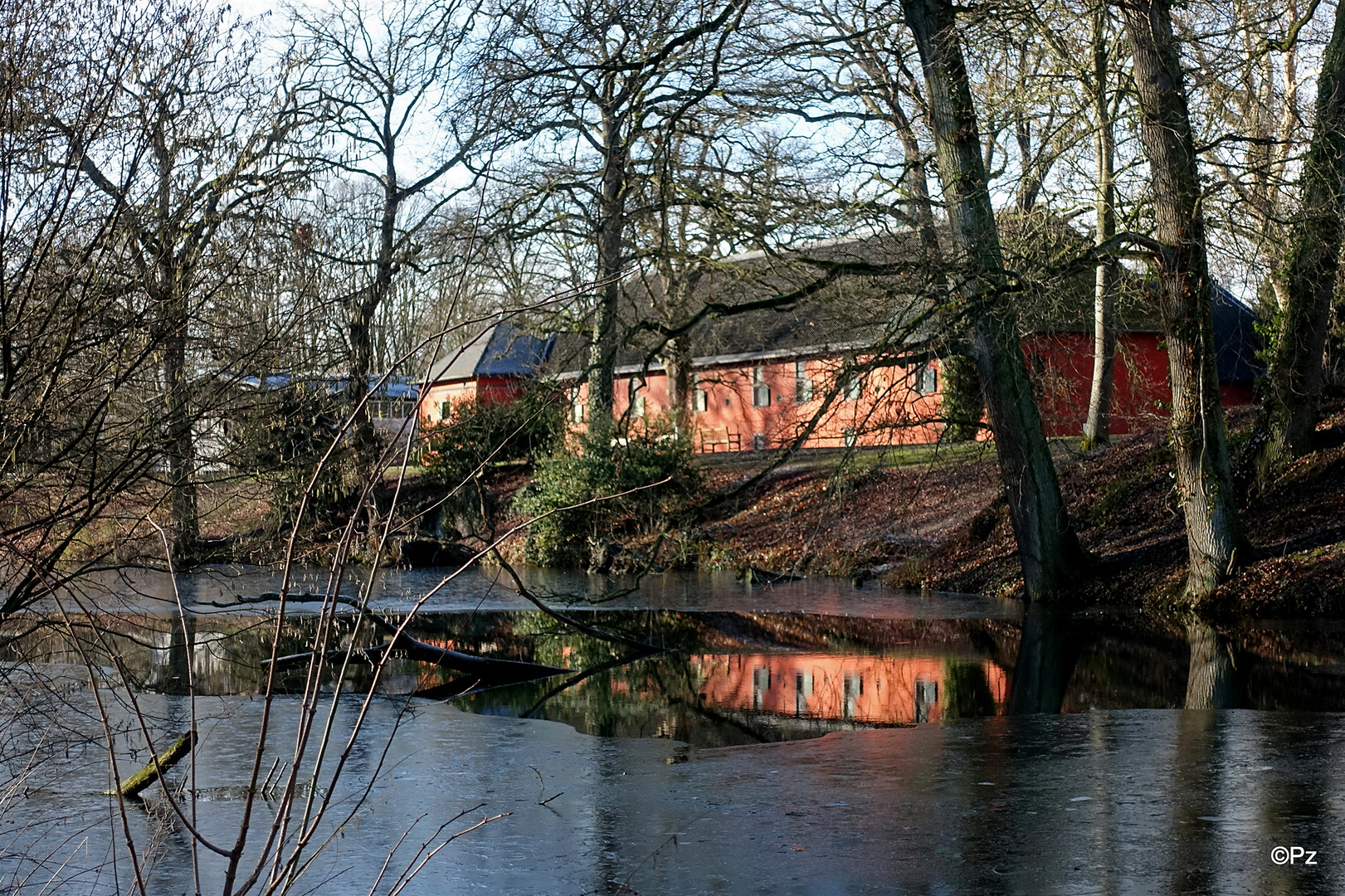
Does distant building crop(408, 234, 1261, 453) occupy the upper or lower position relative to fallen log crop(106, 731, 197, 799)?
upper

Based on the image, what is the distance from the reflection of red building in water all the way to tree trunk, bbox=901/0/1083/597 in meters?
4.25

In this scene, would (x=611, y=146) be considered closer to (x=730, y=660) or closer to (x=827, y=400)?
(x=827, y=400)

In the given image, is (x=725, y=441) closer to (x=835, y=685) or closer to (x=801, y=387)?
(x=801, y=387)

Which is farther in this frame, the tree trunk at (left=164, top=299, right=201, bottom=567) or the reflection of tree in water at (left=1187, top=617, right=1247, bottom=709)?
the reflection of tree in water at (left=1187, top=617, right=1247, bottom=709)

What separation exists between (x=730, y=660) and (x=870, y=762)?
5945 millimetres

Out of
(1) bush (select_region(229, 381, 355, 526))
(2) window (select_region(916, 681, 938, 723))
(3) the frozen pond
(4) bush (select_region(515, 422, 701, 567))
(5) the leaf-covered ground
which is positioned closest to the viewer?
(3) the frozen pond

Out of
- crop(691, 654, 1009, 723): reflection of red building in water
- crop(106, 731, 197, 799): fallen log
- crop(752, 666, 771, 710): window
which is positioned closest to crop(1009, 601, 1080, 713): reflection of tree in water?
crop(691, 654, 1009, 723): reflection of red building in water

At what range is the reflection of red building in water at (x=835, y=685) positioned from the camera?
11984 millimetres

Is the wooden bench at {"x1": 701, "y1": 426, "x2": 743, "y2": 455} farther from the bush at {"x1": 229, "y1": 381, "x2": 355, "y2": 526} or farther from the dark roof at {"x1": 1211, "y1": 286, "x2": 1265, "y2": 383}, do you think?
the bush at {"x1": 229, "y1": 381, "x2": 355, "y2": 526}

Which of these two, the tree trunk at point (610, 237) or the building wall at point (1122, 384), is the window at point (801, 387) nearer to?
the tree trunk at point (610, 237)

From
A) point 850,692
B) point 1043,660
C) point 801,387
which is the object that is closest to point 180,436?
point 850,692

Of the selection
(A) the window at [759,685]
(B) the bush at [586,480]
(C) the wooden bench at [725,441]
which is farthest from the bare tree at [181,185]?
(C) the wooden bench at [725,441]

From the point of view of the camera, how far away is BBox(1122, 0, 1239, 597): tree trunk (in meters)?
16.4

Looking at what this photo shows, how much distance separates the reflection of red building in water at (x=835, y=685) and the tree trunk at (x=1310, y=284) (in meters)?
7.37
